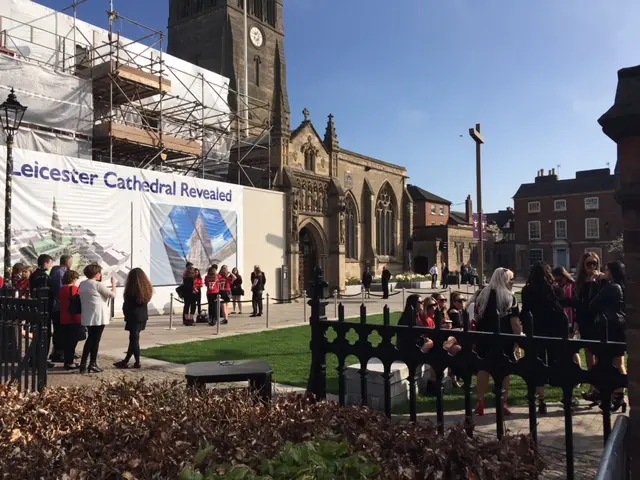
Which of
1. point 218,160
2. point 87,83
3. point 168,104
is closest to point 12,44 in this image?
point 87,83

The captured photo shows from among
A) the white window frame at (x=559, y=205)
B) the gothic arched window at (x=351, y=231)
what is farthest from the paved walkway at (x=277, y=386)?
the white window frame at (x=559, y=205)

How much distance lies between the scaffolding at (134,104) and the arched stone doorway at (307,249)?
4800 millimetres

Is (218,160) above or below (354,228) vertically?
above

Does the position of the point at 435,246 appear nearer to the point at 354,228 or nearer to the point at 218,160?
the point at 354,228

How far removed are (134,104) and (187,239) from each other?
6.39 metres

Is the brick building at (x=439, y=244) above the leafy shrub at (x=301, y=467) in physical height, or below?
above

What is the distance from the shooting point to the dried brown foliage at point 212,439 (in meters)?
2.39

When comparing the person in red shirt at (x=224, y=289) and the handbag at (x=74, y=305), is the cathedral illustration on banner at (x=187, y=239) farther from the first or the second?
the handbag at (x=74, y=305)

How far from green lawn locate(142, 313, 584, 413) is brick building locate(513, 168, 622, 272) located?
49.0 m

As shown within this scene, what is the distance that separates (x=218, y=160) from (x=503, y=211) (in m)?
58.4

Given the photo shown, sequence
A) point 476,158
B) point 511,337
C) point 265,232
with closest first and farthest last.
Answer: point 511,337, point 476,158, point 265,232

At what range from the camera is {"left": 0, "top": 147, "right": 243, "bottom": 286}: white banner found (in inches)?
543

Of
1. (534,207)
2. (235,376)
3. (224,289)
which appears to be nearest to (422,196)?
(534,207)

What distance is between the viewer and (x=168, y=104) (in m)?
24.2
